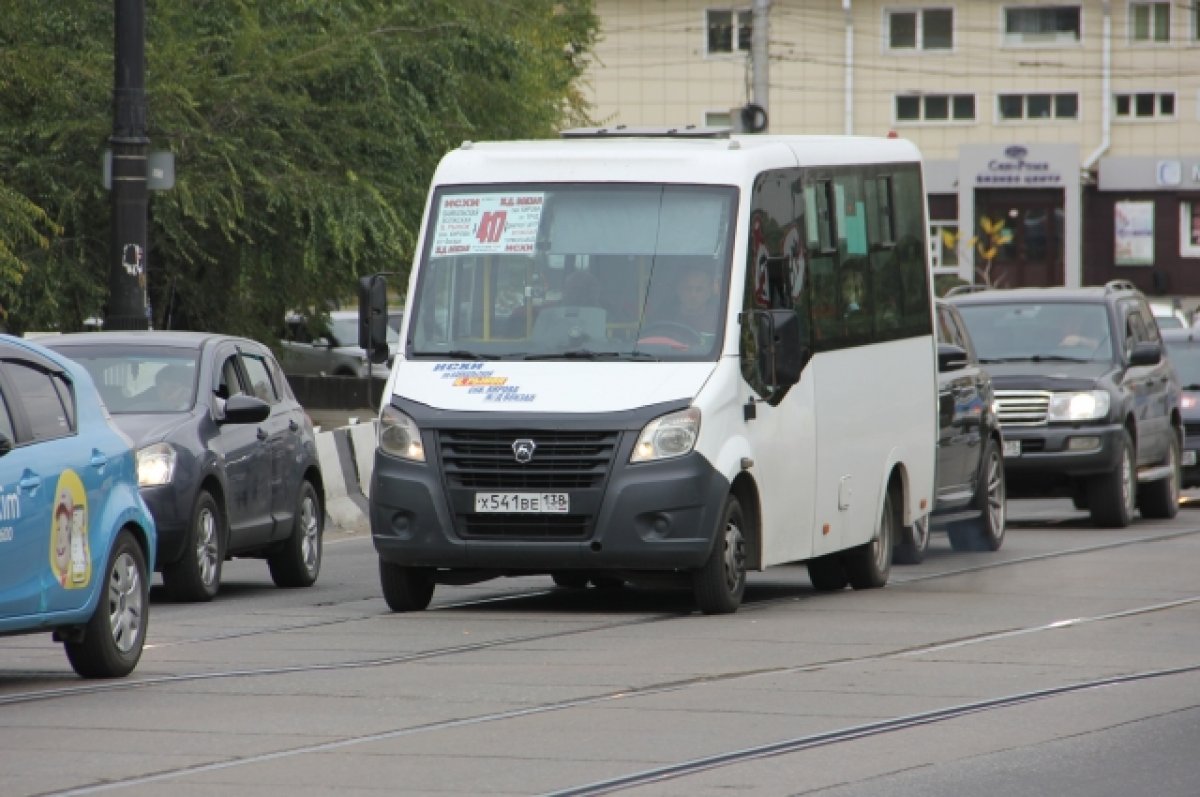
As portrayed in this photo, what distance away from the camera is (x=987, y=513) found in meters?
20.0

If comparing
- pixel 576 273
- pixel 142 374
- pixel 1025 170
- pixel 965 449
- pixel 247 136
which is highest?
pixel 1025 170

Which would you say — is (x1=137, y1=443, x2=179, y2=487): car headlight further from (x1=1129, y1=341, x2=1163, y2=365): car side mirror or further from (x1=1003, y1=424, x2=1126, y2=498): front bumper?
(x1=1129, y1=341, x2=1163, y2=365): car side mirror

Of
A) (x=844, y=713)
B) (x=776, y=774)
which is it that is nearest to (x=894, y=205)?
(x=844, y=713)

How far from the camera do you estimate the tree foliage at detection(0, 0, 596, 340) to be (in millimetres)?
23828

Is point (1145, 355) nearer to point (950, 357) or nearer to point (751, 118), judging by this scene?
point (950, 357)

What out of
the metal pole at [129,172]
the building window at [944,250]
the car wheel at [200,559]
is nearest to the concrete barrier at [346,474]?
the metal pole at [129,172]

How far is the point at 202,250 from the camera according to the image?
2670 centimetres

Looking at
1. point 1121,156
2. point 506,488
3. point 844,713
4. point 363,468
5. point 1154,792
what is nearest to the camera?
point 1154,792

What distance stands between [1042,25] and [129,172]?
63.8 metres

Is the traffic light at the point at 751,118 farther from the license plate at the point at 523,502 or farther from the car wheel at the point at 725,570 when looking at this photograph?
the license plate at the point at 523,502

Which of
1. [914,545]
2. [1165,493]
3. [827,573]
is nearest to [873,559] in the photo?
[827,573]

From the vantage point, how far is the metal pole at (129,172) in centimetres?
1933

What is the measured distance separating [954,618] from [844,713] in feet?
14.2

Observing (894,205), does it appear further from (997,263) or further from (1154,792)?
(997,263)
